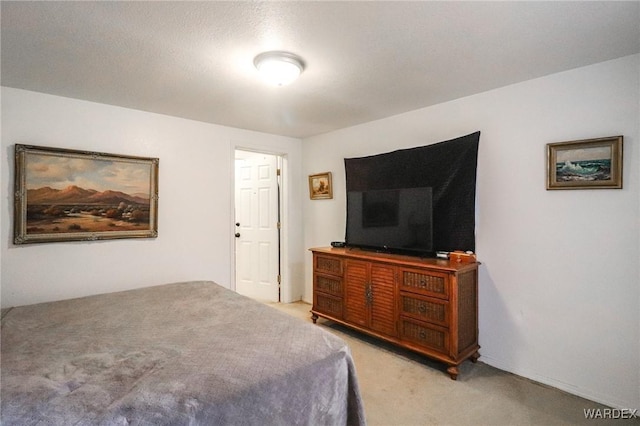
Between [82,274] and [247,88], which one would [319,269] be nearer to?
[247,88]

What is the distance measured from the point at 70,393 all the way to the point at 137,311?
1.00 metres

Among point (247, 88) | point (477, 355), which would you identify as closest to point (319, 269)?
point (477, 355)

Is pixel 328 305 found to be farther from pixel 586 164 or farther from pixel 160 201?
pixel 586 164

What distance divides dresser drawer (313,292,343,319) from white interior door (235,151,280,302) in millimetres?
1035

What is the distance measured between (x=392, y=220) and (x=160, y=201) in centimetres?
235

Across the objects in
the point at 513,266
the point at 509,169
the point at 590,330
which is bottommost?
the point at 590,330

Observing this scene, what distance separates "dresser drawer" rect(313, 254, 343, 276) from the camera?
→ 3.27 meters

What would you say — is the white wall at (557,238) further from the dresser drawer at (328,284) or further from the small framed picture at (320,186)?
the small framed picture at (320,186)

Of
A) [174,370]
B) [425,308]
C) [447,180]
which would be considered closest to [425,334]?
[425,308]

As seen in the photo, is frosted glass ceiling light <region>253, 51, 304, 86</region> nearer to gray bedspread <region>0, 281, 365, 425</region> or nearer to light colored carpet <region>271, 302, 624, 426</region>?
gray bedspread <region>0, 281, 365, 425</region>

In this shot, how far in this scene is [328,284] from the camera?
133 inches

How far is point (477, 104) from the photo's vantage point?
2693 mm

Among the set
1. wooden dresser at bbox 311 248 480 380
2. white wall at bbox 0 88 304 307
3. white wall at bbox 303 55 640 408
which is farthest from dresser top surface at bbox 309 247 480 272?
white wall at bbox 0 88 304 307

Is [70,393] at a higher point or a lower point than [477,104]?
lower
